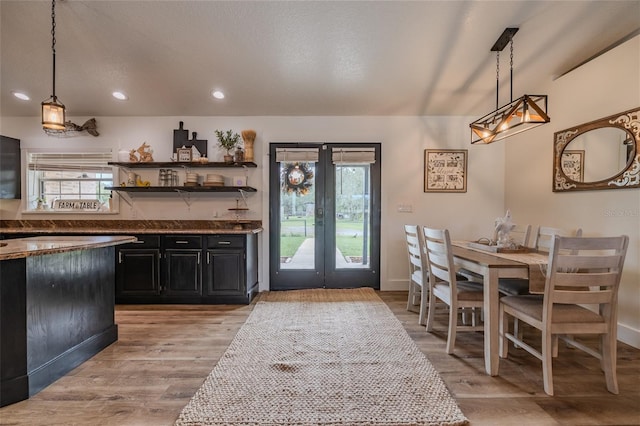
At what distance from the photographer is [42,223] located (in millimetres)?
4008

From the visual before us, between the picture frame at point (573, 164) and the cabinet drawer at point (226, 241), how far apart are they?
369 cm

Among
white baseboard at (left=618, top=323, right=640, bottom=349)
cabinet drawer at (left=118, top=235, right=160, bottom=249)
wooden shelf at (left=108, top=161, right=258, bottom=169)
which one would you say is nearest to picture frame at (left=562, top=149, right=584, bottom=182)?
white baseboard at (left=618, top=323, right=640, bottom=349)

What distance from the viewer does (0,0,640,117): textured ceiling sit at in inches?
95.6

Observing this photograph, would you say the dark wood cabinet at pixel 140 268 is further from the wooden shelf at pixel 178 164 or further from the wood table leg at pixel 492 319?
the wood table leg at pixel 492 319

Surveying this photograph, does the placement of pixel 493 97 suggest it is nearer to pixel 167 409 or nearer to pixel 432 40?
pixel 432 40

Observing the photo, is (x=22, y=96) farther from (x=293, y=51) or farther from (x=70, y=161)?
(x=293, y=51)

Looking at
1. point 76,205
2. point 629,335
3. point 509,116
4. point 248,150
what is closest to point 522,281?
point 629,335

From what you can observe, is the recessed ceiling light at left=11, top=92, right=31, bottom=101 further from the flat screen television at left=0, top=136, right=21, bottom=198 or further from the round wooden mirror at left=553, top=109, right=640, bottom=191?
the round wooden mirror at left=553, top=109, right=640, bottom=191

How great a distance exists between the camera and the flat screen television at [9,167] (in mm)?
3771

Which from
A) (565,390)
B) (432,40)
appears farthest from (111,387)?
(432,40)

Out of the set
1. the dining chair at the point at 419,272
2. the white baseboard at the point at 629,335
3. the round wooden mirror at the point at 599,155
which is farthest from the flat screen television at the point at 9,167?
the white baseboard at the point at 629,335

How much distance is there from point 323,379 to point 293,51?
9.58ft

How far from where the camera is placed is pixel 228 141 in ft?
12.8

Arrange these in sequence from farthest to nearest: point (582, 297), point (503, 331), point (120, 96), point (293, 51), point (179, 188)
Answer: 1. point (179, 188)
2. point (120, 96)
3. point (293, 51)
4. point (503, 331)
5. point (582, 297)
